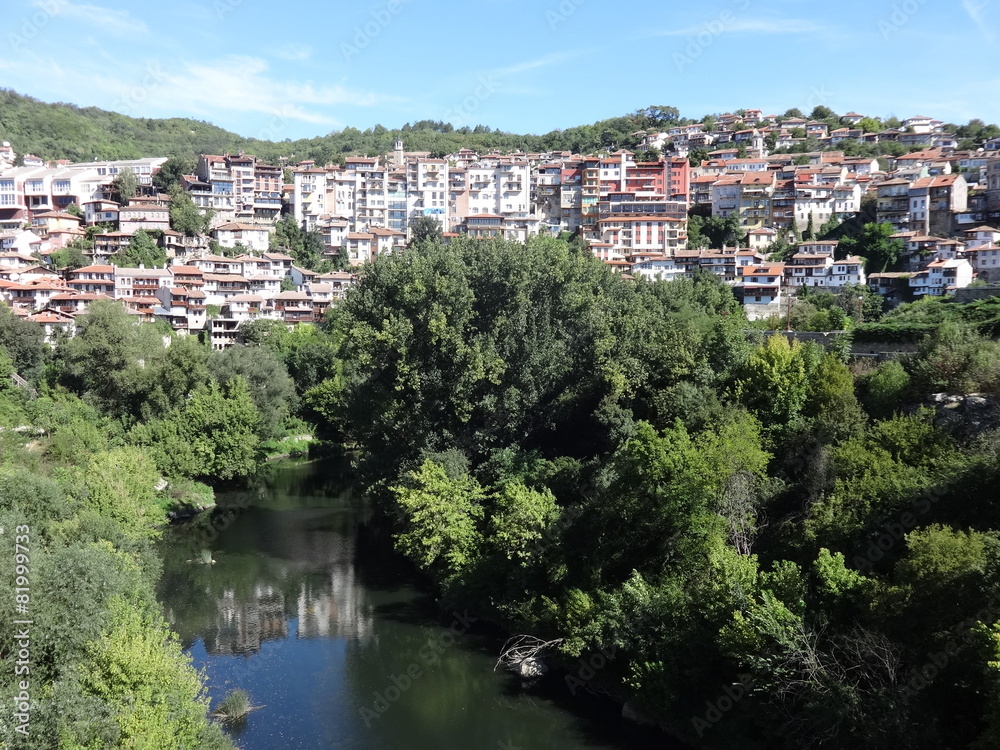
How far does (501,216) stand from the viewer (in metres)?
48.5

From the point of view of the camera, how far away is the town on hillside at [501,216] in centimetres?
3509

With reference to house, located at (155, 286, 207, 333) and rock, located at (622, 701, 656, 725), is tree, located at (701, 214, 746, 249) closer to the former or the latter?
house, located at (155, 286, 207, 333)

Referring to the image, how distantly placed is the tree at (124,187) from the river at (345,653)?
1225 inches

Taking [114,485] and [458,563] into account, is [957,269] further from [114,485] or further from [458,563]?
[114,485]

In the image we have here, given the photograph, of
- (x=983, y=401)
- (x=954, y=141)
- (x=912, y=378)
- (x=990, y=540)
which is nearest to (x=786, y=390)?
(x=912, y=378)

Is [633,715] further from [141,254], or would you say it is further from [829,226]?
[141,254]

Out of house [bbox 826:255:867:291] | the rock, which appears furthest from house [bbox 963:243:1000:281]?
the rock

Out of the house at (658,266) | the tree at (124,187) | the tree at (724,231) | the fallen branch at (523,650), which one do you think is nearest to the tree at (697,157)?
the tree at (724,231)

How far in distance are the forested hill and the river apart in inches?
1992

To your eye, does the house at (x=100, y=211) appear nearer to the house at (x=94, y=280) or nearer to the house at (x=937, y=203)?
the house at (x=94, y=280)

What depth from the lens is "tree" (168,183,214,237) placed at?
42.9 m

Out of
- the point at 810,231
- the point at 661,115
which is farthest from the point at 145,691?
the point at 661,115

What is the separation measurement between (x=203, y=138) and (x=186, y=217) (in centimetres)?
4087

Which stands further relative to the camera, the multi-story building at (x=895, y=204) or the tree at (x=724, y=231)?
the tree at (x=724, y=231)
